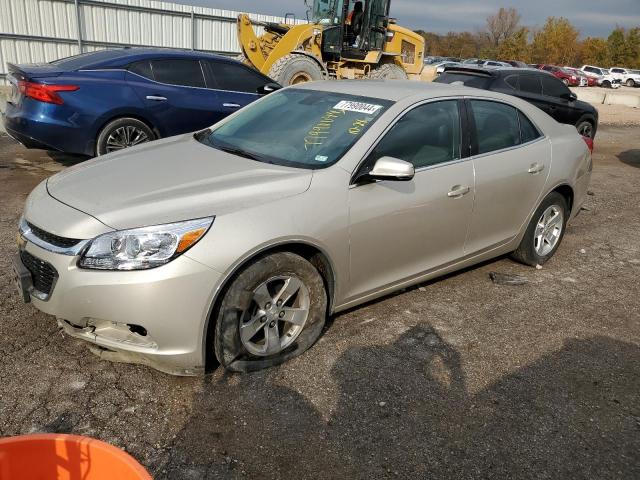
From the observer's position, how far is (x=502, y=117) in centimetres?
447

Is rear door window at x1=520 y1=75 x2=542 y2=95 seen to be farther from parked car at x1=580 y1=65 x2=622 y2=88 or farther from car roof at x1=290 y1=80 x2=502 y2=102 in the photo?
parked car at x1=580 y1=65 x2=622 y2=88

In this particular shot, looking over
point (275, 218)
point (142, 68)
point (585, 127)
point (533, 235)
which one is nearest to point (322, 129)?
point (275, 218)

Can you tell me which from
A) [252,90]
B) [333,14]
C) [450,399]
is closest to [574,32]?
[333,14]

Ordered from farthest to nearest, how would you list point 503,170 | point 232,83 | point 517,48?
point 517,48 → point 232,83 → point 503,170

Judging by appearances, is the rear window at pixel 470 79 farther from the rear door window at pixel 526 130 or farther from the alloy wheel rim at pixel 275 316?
the alloy wheel rim at pixel 275 316

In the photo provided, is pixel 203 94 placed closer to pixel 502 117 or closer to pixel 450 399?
pixel 502 117

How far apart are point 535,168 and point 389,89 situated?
4.80 ft

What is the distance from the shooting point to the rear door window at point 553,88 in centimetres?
1101

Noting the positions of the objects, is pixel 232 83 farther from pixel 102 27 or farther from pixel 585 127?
pixel 102 27

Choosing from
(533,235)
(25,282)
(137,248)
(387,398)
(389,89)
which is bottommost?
(387,398)

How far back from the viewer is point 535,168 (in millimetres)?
4578

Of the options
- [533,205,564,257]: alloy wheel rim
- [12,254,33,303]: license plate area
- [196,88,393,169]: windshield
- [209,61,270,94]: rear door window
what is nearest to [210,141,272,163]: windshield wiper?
[196,88,393,169]: windshield

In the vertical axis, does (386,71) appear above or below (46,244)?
above

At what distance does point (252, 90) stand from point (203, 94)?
0.80 m
